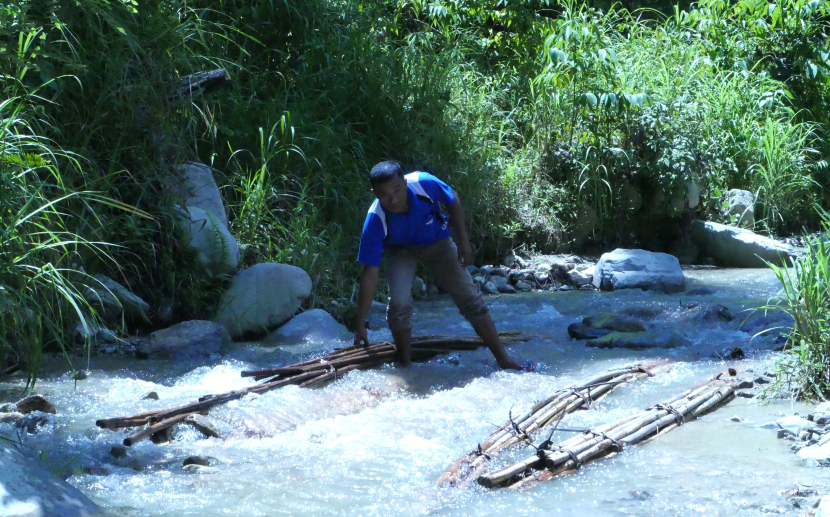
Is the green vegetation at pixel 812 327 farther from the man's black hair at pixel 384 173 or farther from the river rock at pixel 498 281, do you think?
the river rock at pixel 498 281

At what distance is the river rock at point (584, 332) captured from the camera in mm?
6445

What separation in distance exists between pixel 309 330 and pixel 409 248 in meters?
1.69

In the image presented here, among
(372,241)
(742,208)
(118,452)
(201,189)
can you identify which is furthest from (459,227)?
(742,208)

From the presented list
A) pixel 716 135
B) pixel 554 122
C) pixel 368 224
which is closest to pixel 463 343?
pixel 368 224

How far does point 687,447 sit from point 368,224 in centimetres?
213

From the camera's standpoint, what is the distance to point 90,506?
3.20m

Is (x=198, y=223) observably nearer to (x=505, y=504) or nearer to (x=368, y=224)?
(x=368, y=224)

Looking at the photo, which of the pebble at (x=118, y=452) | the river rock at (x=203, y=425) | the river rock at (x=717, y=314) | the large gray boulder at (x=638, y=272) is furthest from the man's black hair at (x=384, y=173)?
the large gray boulder at (x=638, y=272)

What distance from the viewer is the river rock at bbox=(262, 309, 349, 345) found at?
666cm

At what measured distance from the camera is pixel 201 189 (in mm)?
7285

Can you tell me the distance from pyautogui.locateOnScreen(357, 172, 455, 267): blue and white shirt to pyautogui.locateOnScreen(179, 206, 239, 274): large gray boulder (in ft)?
7.23

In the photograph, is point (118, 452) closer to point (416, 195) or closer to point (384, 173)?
point (384, 173)

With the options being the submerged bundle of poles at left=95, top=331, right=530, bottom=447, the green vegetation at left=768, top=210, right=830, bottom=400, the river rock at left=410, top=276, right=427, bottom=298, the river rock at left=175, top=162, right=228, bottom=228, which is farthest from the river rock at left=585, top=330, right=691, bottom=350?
the river rock at left=175, top=162, right=228, bottom=228

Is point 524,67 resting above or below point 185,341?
above
